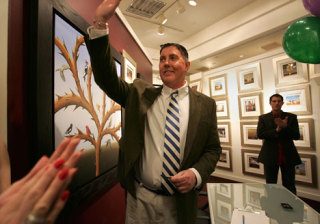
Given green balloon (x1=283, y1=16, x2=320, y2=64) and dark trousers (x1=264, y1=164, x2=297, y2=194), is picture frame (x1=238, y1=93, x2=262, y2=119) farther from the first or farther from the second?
green balloon (x1=283, y1=16, x2=320, y2=64)

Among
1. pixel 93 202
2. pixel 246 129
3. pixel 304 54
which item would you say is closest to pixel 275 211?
Answer: pixel 93 202

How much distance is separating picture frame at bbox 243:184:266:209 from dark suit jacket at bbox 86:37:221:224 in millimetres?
596

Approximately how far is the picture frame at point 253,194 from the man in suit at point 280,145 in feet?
4.01

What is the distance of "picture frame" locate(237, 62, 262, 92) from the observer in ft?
16.2

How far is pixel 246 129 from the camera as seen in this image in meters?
5.18

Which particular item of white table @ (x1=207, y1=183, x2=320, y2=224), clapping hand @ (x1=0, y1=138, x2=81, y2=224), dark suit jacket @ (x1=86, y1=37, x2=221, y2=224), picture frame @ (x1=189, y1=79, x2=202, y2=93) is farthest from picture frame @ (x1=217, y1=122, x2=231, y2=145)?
clapping hand @ (x1=0, y1=138, x2=81, y2=224)

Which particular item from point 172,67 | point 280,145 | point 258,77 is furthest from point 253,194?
point 258,77

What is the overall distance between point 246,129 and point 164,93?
14.0 ft

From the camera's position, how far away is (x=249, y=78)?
512cm

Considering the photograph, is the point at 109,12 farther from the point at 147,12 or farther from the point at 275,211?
the point at 147,12

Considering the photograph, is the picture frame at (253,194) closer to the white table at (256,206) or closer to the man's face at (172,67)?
the white table at (256,206)

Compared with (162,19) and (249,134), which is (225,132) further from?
(162,19)

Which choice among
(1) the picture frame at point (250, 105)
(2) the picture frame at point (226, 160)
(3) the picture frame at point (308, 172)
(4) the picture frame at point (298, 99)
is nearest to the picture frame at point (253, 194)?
(3) the picture frame at point (308, 172)

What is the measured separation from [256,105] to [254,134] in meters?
0.65
